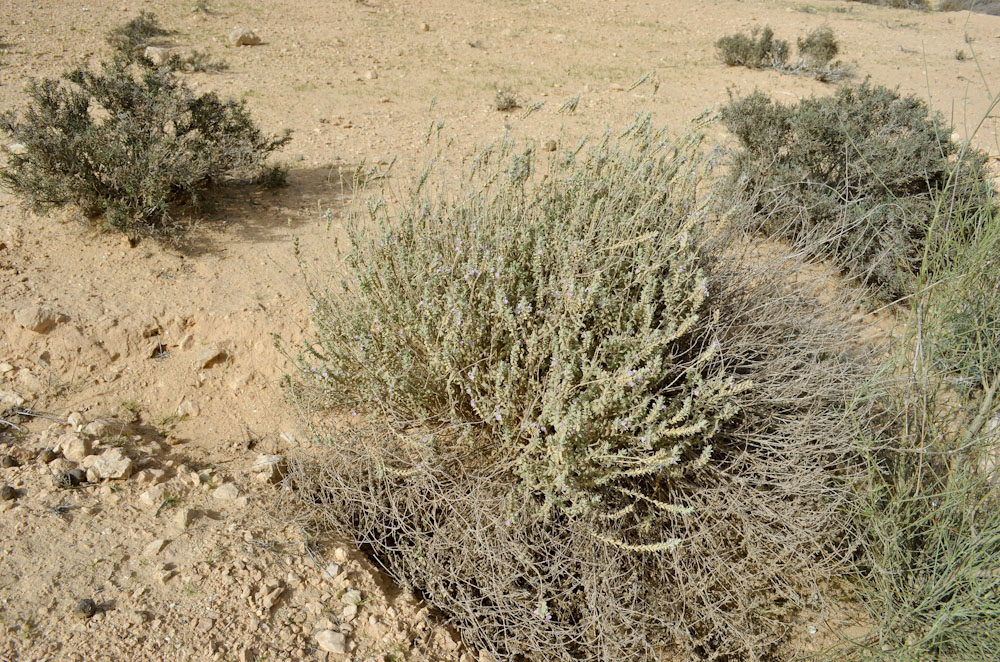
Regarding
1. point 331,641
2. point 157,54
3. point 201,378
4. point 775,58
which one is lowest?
Answer: point 331,641

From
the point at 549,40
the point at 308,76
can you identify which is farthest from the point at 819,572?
the point at 549,40

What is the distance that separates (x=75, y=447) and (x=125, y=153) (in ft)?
6.39

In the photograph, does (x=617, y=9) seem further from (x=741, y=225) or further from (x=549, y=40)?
(x=741, y=225)

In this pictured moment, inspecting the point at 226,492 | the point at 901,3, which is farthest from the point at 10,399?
the point at 901,3

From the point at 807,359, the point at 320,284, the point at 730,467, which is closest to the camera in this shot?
the point at 730,467

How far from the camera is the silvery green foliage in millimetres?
2129

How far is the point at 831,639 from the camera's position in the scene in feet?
7.93

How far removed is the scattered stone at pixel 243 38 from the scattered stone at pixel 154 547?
22.3 feet

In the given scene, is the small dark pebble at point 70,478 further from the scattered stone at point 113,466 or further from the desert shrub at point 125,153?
the desert shrub at point 125,153

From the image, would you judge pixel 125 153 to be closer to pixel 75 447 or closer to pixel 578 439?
pixel 75 447

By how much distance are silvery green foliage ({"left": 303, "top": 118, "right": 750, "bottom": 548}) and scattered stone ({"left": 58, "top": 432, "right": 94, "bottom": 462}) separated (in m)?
0.88

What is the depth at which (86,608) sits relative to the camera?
1945 millimetres

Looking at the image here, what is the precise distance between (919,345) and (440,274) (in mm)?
1628

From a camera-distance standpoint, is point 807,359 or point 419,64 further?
point 419,64
